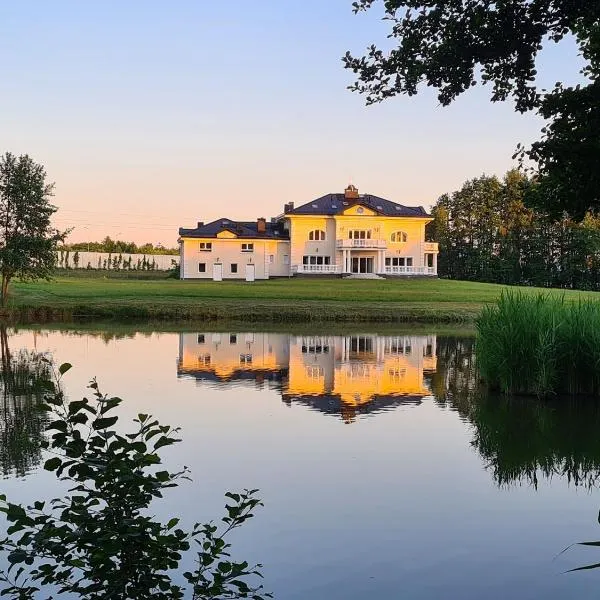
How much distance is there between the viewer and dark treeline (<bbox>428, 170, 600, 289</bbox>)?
7331 centimetres

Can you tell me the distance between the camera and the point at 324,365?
20.9 meters

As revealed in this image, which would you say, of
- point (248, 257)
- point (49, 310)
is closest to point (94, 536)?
point (49, 310)

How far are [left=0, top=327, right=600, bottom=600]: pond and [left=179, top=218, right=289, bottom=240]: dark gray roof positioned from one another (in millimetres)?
48870

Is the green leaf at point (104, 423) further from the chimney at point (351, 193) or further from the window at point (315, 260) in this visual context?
the chimney at point (351, 193)

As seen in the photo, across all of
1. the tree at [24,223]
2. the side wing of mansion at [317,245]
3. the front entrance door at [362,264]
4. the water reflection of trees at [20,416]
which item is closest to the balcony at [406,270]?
the side wing of mansion at [317,245]

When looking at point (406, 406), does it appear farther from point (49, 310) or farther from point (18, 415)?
point (49, 310)

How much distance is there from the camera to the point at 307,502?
8141mm

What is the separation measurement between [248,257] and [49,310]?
3233 cm

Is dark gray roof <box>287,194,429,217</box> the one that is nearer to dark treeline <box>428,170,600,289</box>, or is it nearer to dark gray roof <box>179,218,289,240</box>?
dark gray roof <box>179,218,289,240</box>

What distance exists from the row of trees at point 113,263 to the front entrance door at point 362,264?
24.0 metres

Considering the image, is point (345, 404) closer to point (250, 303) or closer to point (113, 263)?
point (250, 303)

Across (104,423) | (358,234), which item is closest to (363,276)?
(358,234)

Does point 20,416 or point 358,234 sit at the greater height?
point 358,234

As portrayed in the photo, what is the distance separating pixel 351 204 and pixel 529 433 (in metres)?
57.9
